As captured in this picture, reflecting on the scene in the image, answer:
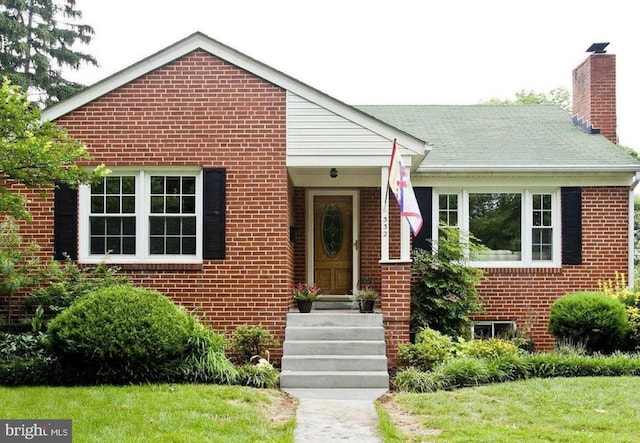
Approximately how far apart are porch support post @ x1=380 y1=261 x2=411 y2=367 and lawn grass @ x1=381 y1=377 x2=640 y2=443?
1.91 metres

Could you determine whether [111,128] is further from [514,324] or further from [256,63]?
[514,324]

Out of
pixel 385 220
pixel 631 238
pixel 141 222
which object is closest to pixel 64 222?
Result: pixel 141 222

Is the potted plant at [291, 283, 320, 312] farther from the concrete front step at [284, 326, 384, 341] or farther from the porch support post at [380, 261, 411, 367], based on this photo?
the porch support post at [380, 261, 411, 367]

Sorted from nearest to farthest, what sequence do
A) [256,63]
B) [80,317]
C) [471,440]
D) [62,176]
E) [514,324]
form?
[471,440]
[62,176]
[80,317]
[256,63]
[514,324]

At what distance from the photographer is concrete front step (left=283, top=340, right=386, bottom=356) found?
1084 centimetres

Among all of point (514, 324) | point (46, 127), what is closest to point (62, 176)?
point (46, 127)

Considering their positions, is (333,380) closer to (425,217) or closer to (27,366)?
(27,366)

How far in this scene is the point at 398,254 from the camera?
1384 cm

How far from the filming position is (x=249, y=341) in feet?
36.1

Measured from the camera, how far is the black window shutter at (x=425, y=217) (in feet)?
44.1

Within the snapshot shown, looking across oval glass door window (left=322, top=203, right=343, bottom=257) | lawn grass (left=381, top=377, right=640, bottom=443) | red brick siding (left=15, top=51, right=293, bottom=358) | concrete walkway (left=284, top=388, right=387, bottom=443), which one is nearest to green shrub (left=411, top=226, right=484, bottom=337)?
oval glass door window (left=322, top=203, right=343, bottom=257)

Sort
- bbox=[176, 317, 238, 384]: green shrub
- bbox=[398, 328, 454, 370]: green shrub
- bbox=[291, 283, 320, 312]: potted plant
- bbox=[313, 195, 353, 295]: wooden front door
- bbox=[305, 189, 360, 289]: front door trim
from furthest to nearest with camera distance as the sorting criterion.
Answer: bbox=[313, 195, 353, 295]: wooden front door
bbox=[305, 189, 360, 289]: front door trim
bbox=[291, 283, 320, 312]: potted plant
bbox=[398, 328, 454, 370]: green shrub
bbox=[176, 317, 238, 384]: green shrub

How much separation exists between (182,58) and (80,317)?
471cm

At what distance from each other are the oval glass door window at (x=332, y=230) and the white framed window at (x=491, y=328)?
3.11 metres
